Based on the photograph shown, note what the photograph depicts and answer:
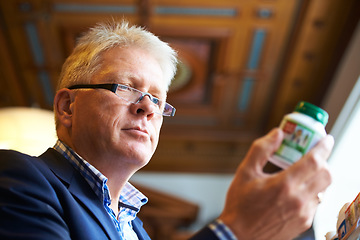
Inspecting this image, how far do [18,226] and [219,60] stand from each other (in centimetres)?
267

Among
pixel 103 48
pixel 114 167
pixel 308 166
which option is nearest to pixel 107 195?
pixel 114 167

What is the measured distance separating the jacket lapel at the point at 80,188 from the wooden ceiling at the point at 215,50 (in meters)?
1.61

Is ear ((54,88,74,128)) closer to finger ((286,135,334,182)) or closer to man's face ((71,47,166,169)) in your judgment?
man's face ((71,47,166,169))

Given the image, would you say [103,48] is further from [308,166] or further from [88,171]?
[308,166]

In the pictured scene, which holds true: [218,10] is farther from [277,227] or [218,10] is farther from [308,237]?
[277,227]

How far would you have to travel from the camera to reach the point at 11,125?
6.10 feet

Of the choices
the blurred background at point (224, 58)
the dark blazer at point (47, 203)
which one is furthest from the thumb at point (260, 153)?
the blurred background at point (224, 58)

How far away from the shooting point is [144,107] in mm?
1088

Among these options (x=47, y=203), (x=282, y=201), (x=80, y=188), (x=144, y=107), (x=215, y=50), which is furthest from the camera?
(x=215, y=50)

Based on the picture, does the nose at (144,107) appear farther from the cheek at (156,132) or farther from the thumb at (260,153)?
the thumb at (260,153)

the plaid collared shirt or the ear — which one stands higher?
the ear

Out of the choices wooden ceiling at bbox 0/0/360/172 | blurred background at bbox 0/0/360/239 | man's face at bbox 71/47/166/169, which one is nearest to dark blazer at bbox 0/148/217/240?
man's face at bbox 71/47/166/169

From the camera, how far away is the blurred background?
9.15 feet

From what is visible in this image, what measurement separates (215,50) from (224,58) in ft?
0.35
